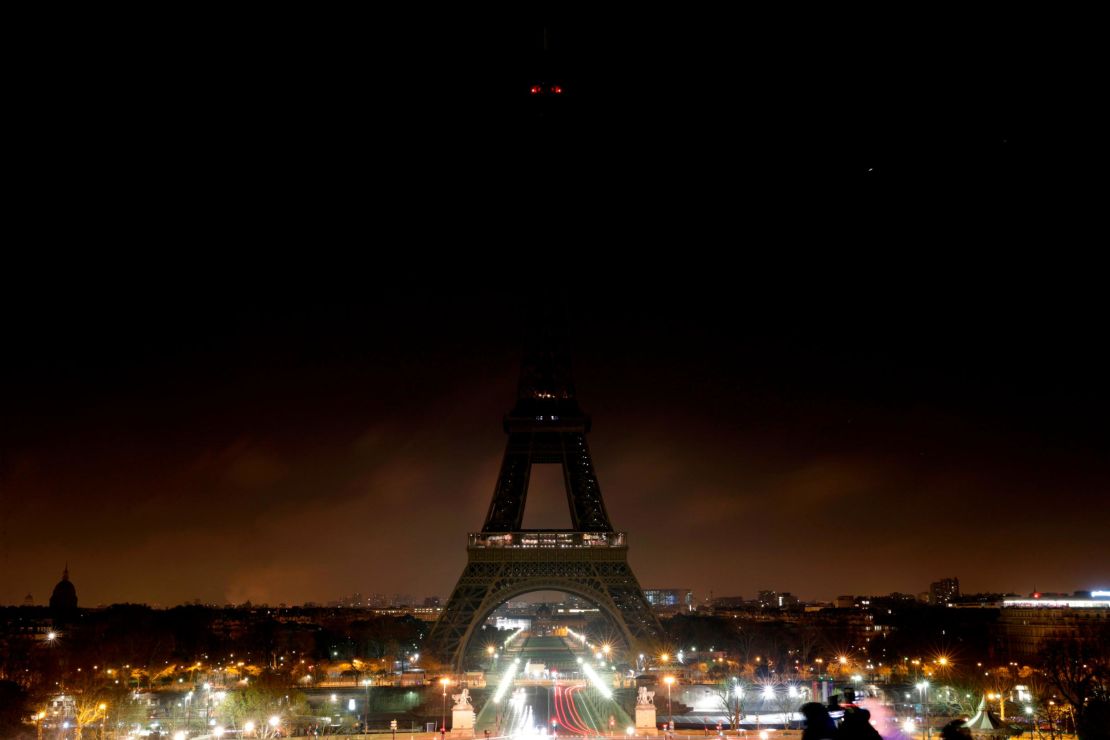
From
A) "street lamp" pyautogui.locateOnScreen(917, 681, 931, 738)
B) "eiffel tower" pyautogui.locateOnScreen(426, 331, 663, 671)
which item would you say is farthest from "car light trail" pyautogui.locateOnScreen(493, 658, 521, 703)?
"street lamp" pyautogui.locateOnScreen(917, 681, 931, 738)

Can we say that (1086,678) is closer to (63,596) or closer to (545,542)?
(545,542)

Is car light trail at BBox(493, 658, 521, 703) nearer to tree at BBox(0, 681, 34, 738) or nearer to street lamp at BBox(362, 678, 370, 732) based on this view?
street lamp at BBox(362, 678, 370, 732)

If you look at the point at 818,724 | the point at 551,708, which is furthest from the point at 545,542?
the point at 818,724

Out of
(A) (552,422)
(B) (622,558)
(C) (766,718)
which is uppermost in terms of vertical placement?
(A) (552,422)

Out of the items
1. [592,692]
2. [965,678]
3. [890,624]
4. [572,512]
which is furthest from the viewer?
[890,624]

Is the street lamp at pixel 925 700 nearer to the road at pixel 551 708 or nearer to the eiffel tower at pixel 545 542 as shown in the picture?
the road at pixel 551 708

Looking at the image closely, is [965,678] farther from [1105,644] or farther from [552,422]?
[552,422]

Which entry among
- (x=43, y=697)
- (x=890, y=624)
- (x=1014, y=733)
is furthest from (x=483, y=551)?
(x=890, y=624)
